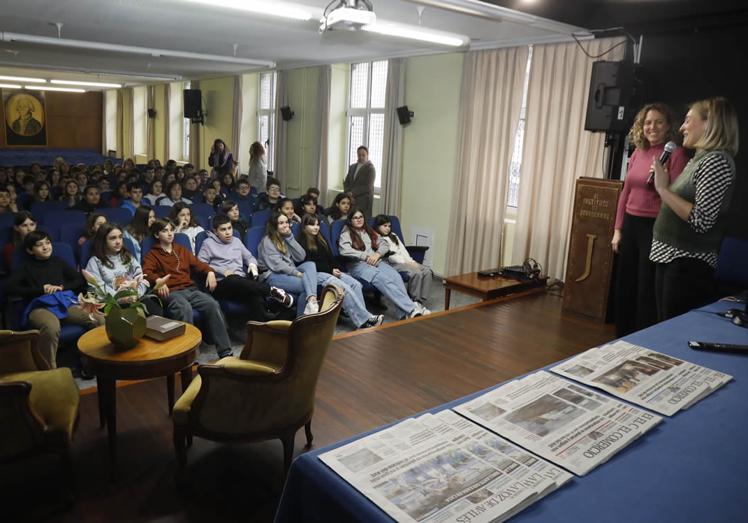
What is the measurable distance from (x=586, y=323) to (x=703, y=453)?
12.0ft

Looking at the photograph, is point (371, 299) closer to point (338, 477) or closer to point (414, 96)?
point (414, 96)

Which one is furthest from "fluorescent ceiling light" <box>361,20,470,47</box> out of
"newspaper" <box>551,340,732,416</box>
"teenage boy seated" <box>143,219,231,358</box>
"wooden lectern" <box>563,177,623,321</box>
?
"newspaper" <box>551,340,732,416</box>

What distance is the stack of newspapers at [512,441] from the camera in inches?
46.1

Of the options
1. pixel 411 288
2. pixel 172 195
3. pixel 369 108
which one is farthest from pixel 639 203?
pixel 369 108

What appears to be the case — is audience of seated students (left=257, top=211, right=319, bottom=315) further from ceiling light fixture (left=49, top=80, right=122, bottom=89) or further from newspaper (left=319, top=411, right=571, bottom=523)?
ceiling light fixture (left=49, top=80, right=122, bottom=89)

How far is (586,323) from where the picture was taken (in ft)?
16.0

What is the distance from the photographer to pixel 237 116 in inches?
466

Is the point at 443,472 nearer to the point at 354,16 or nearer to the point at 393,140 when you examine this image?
the point at 354,16

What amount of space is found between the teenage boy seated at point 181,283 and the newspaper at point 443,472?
2.87m

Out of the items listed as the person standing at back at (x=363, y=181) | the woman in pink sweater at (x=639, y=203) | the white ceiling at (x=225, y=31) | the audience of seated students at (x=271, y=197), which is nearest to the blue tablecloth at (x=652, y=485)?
the woman in pink sweater at (x=639, y=203)

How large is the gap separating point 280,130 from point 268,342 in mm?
8327

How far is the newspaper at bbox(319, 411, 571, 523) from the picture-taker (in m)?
1.14

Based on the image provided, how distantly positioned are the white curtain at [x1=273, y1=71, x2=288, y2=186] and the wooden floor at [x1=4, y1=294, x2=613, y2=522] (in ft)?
21.4

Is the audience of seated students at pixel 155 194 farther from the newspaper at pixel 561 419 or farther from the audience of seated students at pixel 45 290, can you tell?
the newspaper at pixel 561 419
